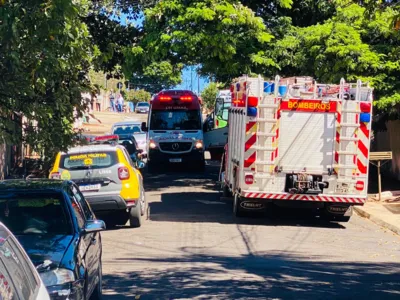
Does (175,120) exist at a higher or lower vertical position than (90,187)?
higher

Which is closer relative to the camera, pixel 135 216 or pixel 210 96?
pixel 135 216

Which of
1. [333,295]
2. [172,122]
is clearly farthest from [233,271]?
[172,122]

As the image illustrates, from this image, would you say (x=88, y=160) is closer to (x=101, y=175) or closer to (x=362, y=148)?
(x=101, y=175)

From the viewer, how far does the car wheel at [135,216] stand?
15539 mm

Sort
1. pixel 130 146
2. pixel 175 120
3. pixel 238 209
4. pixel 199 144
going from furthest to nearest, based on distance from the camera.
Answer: pixel 175 120, pixel 199 144, pixel 130 146, pixel 238 209

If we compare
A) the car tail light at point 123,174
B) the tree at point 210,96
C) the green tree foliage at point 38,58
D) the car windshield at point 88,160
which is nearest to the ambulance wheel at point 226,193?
the car tail light at point 123,174

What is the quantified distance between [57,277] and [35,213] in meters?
1.63

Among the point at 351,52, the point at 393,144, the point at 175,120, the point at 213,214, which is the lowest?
the point at 213,214

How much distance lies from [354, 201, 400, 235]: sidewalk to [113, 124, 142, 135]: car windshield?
15538 millimetres

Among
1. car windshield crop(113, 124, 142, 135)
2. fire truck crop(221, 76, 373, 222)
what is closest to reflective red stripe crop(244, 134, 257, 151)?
fire truck crop(221, 76, 373, 222)

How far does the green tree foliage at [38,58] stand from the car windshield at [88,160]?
386 cm

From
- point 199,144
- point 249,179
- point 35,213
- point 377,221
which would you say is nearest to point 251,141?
point 249,179

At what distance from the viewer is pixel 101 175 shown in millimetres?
15109

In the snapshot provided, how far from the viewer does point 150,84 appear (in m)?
89.2
